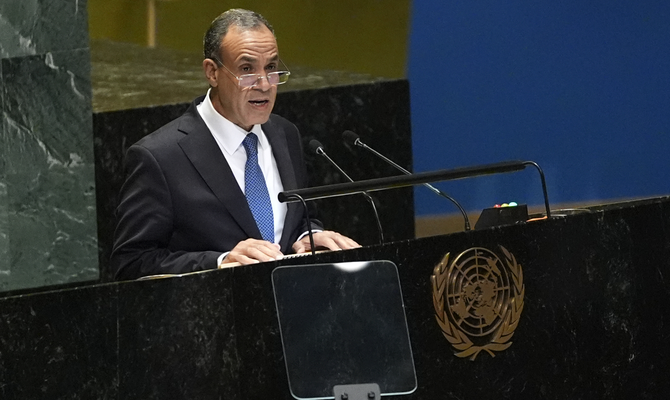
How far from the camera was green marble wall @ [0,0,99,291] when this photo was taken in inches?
A: 200

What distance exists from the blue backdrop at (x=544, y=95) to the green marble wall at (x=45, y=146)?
5.31 feet

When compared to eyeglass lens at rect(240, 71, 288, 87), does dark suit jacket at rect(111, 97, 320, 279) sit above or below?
below

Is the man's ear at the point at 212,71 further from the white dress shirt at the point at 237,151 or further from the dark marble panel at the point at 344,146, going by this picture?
the dark marble panel at the point at 344,146

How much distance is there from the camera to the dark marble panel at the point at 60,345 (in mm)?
2732

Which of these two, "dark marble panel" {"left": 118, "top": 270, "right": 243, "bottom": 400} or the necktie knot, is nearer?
"dark marble panel" {"left": 118, "top": 270, "right": 243, "bottom": 400}

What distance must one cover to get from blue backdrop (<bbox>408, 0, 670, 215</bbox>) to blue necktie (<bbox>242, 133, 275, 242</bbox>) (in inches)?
85.7

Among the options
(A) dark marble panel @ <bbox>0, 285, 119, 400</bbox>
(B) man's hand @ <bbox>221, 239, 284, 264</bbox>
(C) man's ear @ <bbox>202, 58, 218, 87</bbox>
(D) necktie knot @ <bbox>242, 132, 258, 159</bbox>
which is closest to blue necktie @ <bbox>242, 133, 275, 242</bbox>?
(D) necktie knot @ <bbox>242, 132, 258, 159</bbox>

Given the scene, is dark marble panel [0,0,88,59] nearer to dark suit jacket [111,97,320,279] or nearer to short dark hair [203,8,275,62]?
short dark hair [203,8,275,62]

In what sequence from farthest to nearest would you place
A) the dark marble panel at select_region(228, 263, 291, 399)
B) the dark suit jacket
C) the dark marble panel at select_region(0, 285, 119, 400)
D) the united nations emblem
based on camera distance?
the dark suit jacket → the united nations emblem → the dark marble panel at select_region(228, 263, 291, 399) → the dark marble panel at select_region(0, 285, 119, 400)

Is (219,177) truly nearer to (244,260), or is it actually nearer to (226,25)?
(226,25)

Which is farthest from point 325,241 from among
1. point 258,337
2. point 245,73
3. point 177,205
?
point 245,73

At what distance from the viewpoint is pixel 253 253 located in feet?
10.3

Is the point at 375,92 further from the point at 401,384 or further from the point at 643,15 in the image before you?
the point at 401,384

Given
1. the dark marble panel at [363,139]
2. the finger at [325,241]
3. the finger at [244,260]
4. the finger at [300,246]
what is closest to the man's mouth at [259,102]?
the finger at [300,246]
